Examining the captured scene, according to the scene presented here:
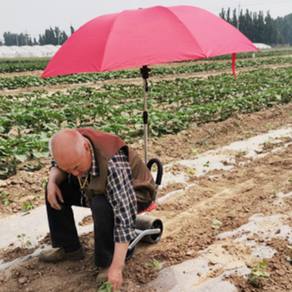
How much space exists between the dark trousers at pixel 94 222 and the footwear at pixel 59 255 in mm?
88

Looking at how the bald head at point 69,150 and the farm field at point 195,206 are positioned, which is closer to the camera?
the bald head at point 69,150

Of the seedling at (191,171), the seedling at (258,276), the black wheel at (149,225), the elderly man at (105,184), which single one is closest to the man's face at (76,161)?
the elderly man at (105,184)

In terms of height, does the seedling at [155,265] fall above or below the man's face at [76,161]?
below

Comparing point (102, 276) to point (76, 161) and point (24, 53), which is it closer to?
point (76, 161)

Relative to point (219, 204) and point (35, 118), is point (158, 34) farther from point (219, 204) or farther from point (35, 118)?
point (35, 118)

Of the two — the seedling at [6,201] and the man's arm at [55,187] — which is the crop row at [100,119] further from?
the man's arm at [55,187]

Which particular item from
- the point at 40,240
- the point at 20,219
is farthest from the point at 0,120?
the point at 40,240

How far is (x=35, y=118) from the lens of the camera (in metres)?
7.06

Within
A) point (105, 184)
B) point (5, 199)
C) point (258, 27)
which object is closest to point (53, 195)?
point (105, 184)

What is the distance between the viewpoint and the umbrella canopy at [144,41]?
2.38 metres

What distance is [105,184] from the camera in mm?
2268

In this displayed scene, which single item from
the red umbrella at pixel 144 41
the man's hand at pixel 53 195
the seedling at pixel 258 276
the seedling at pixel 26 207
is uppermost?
the red umbrella at pixel 144 41

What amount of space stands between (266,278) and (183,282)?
0.55 m

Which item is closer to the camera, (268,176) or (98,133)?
(98,133)
